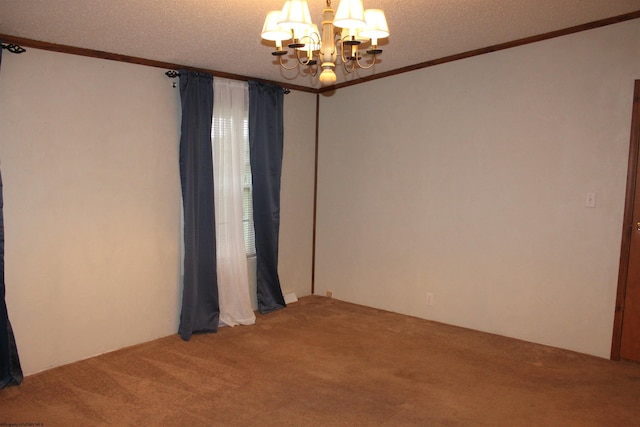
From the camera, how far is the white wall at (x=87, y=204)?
10.2 feet

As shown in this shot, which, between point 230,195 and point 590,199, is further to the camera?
point 230,195

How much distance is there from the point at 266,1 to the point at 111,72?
1594 millimetres

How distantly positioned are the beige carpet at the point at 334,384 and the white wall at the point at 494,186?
0.41 m

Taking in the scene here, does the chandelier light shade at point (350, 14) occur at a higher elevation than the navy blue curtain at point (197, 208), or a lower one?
higher

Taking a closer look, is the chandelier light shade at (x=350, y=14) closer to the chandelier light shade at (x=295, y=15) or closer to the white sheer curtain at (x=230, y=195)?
the chandelier light shade at (x=295, y=15)

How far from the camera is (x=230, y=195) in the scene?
14.0 ft

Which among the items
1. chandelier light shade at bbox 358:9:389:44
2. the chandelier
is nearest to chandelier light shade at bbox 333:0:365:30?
the chandelier

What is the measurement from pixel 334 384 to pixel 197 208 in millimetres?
1914

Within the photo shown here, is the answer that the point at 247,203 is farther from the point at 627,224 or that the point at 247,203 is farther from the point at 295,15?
the point at 627,224

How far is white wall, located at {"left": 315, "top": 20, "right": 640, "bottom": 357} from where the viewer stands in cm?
329

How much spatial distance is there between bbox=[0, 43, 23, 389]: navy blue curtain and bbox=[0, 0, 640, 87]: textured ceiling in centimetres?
124

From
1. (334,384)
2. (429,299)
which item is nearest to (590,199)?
(429,299)

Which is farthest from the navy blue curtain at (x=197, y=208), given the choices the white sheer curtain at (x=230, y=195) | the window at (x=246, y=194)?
the window at (x=246, y=194)

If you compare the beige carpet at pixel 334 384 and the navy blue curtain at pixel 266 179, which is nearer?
the beige carpet at pixel 334 384
